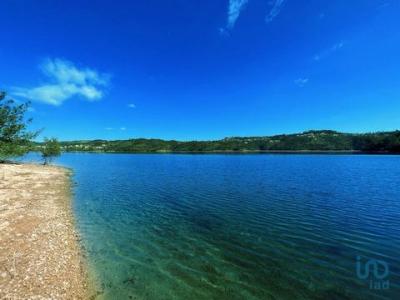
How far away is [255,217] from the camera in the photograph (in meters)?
21.8

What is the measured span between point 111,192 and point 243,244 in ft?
83.4

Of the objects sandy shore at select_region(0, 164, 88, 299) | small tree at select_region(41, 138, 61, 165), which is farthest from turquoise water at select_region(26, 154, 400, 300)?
small tree at select_region(41, 138, 61, 165)

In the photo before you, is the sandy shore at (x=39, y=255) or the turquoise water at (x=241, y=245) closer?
the sandy shore at (x=39, y=255)

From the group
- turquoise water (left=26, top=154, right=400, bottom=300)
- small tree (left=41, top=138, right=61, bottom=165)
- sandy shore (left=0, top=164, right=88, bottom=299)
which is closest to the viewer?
sandy shore (left=0, top=164, right=88, bottom=299)

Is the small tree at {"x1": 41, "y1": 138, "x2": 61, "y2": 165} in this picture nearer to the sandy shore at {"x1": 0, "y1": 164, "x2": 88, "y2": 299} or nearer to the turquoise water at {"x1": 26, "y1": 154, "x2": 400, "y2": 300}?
the turquoise water at {"x1": 26, "y1": 154, "x2": 400, "y2": 300}

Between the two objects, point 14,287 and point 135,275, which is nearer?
point 14,287

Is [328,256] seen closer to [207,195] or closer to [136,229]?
[136,229]

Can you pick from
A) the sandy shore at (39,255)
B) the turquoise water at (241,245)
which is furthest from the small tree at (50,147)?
the sandy shore at (39,255)

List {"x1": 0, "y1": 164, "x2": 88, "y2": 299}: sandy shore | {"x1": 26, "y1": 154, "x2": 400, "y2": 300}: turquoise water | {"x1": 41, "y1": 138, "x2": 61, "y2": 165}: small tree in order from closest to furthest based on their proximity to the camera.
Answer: {"x1": 0, "y1": 164, "x2": 88, "y2": 299}: sandy shore
{"x1": 26, "y1": 154, "x2": 400, "y2": 300}: turquoise water
{"x1": 41, "y1": 138, "x2": 61, "y2": 165}: small tree

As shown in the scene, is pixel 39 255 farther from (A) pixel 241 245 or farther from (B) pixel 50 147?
(B) pixel 50 147

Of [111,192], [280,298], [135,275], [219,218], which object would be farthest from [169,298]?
[111,192]

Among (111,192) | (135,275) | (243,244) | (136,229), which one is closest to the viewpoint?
(135,275)

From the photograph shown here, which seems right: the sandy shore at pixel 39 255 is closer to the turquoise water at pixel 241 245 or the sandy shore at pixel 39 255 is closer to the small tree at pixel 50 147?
the turquoise water at pixel 241 245

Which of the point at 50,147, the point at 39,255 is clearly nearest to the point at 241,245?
the point at 39,255
